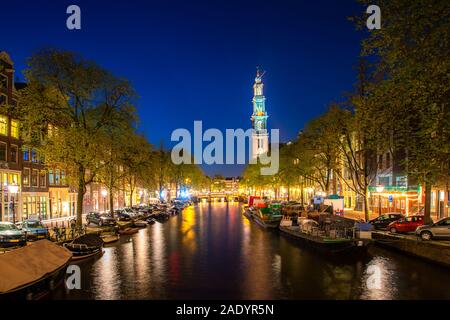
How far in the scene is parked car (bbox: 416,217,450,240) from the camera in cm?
3618

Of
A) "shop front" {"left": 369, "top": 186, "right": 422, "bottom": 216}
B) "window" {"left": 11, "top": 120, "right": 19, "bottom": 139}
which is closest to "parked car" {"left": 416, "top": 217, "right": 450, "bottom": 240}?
"shop front" {"left": 369, "top": 186, "right": 422, "bottom": 216}

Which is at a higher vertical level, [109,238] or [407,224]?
[407,224]

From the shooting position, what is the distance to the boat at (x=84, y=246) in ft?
113

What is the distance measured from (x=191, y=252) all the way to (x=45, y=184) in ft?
115

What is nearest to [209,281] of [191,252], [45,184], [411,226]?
[191,252]

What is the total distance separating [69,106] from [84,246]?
18.2 m

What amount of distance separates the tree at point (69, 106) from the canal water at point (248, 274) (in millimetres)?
10464

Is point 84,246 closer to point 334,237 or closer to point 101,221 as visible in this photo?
point 101,221

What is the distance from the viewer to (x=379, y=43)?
92.2 feet

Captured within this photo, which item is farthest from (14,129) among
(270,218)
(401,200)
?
(401,200)

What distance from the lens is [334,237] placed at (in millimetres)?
41344

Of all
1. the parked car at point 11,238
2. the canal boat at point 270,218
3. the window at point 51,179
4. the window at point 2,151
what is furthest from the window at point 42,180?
the canal boat at point 270,218

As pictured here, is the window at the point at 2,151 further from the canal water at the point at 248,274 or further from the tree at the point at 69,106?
the canal water at the point at 248,274
